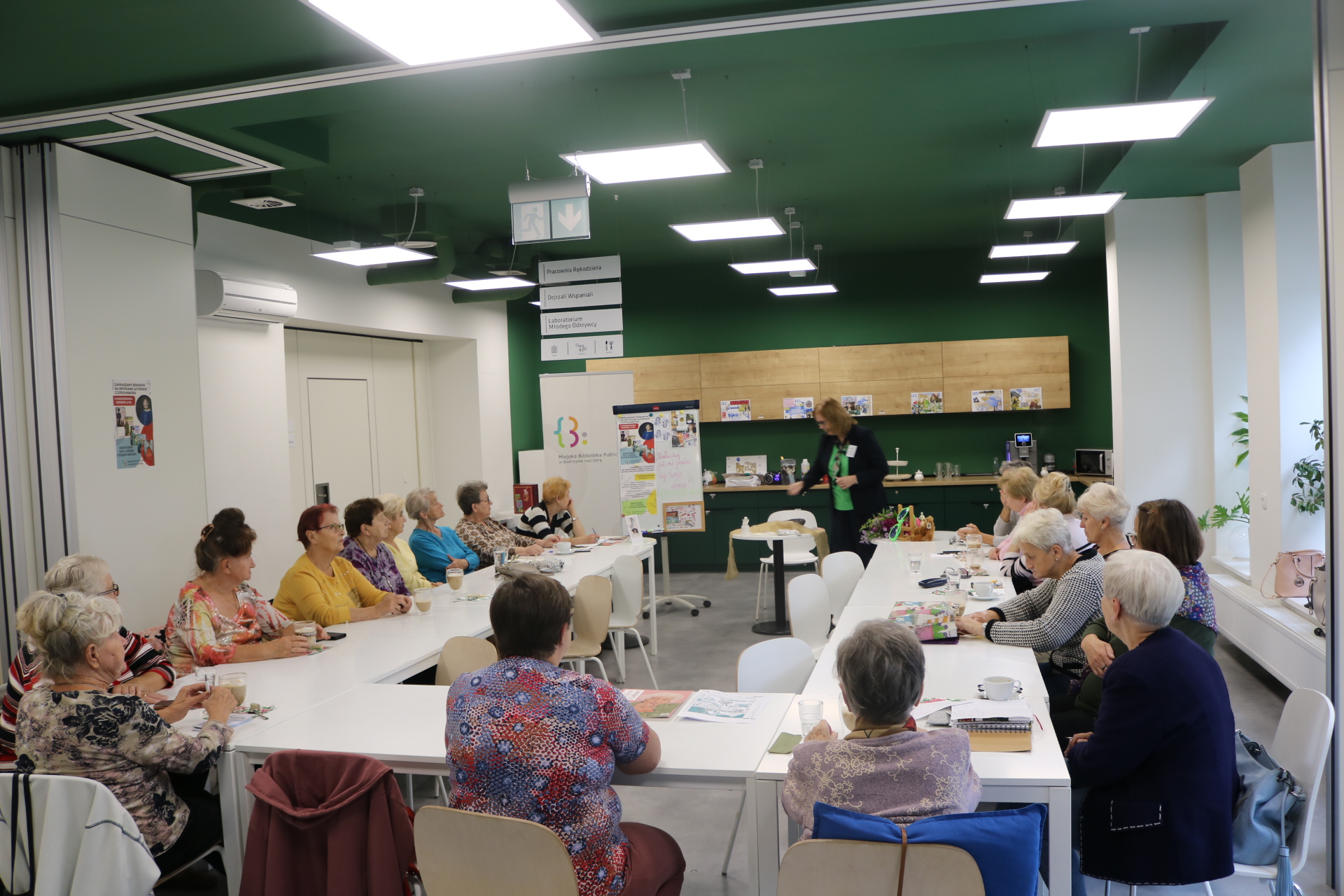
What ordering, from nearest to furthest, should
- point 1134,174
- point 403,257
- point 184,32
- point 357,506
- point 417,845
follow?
1. point 417,845
2. point 184,32
3. point 357,506
4. point 1134,174
5. point 403,257

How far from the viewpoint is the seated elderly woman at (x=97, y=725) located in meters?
2.61

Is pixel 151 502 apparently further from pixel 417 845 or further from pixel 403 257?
pixel 417 845

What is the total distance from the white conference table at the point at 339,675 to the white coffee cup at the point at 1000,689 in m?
1.66

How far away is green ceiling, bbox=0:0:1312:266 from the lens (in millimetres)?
3820

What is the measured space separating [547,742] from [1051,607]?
2152 millimetres

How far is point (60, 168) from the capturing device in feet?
15.6

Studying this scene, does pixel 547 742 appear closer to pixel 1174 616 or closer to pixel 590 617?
pixel 1174 616

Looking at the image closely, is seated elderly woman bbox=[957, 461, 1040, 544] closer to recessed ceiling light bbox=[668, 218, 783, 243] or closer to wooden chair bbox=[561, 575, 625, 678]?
recessed ceiling light bbox=[668, 218, 783, 243]

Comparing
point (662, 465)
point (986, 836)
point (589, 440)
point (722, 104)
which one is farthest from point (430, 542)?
point (986, 836)

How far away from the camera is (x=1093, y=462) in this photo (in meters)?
9.81

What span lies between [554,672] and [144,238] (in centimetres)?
435

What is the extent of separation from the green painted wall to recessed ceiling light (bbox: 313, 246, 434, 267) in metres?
4.74

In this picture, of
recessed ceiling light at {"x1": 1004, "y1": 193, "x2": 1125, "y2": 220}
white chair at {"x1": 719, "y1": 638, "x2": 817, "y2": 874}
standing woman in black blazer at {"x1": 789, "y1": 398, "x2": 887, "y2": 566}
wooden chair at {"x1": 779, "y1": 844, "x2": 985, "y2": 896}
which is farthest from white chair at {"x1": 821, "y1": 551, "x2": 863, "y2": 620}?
wooden chair at {"x1": 779, "y1": 844, "x2": 985, "y2": 896}

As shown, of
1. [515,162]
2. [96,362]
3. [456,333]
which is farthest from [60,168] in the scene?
[456,333]
